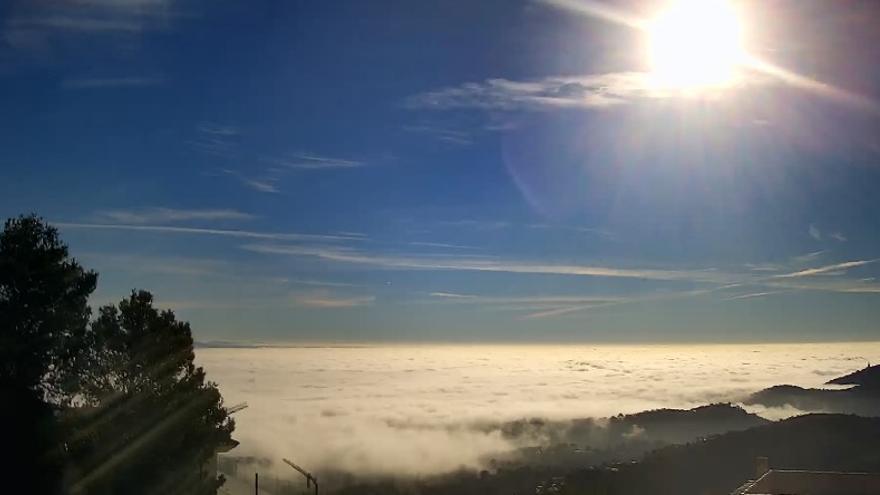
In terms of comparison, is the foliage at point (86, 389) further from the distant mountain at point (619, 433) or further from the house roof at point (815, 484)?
the distant mountain at point (619, 433)

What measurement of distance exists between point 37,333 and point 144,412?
12.5 feet

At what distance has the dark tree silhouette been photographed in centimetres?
2214

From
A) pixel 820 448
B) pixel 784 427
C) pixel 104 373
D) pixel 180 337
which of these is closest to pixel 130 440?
pixel 104 373

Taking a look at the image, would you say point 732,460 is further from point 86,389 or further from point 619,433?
point 86,389

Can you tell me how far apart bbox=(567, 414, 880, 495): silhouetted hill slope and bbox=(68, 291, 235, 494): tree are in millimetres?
73576

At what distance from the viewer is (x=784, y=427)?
119188 millimetres

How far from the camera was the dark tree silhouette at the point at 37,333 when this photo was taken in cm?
2214

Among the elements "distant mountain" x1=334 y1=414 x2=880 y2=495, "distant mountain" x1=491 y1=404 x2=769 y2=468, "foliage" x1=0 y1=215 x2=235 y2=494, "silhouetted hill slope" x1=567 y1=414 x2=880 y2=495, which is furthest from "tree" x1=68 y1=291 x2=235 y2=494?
"distant mountain" x1=491 y1=404 x2=769 y2=468

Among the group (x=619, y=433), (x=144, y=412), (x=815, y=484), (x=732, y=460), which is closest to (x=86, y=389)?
(x=144, y=412)

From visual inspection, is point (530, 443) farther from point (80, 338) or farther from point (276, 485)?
point (80, 338)

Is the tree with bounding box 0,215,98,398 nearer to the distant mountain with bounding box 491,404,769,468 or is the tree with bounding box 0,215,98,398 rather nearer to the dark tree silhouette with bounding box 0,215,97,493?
the dark tree silhouette with bounding box 0,215,97,493

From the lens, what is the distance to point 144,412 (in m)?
26.5

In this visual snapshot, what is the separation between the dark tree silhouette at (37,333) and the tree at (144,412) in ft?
2.98

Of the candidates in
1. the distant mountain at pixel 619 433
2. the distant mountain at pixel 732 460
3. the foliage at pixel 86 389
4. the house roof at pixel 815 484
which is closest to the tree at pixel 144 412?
the foliage at pixel 86 389
